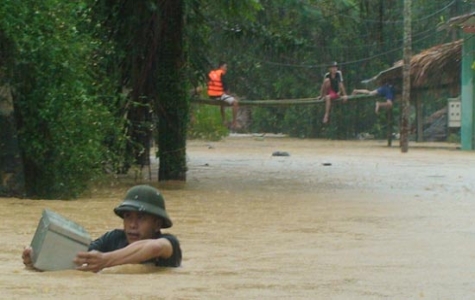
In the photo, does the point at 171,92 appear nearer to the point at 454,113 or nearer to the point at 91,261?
the point at 91,261

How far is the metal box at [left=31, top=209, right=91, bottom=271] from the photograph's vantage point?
25.8 feet

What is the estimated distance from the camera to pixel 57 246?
791cm

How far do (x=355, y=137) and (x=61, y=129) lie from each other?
29223 millimetres

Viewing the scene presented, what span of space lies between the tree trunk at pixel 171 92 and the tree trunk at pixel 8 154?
3900mm

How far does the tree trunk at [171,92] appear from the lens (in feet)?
60.4

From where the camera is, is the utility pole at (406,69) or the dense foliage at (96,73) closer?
the dense foliage at (96,73)

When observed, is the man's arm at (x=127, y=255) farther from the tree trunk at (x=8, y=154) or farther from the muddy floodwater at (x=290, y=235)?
the tree trunk at (x=8, y=154)

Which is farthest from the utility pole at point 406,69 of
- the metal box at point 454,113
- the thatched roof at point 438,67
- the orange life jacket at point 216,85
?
the orange life jacket at point 216,85

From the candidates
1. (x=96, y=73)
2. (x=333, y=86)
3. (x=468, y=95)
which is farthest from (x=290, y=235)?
(x=333, y=86)

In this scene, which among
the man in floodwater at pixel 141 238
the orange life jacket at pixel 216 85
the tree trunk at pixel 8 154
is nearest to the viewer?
the man in floodwater at pixel 141 238

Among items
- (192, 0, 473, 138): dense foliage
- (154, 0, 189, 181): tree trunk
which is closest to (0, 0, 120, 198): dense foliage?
(154, 0, 189, 181): tree trunk

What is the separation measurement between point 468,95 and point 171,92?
52.6 feet

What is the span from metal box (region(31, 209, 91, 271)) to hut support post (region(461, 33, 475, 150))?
25.4 metres

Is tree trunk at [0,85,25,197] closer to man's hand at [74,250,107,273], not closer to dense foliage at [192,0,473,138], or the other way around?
man's hand at [74,250,107,273]
